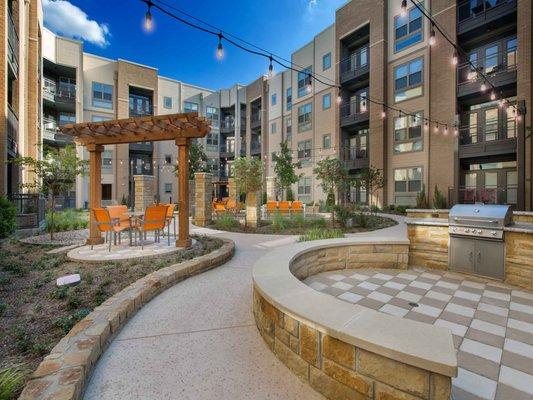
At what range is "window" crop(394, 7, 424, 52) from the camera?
1723 centimetres

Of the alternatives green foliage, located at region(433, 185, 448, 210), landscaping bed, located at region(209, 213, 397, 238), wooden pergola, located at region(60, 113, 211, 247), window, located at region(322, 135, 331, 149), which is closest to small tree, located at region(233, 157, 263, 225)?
landscaping bed, located at region(209, 213, 397, 238)

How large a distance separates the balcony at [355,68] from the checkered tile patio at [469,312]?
18.9 meters

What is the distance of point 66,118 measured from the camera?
2530cm

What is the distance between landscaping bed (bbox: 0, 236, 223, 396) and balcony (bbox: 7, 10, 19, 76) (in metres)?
8.84

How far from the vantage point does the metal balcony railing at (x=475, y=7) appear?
14.0 m

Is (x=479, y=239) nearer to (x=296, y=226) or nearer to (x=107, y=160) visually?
(x=296, y=226)

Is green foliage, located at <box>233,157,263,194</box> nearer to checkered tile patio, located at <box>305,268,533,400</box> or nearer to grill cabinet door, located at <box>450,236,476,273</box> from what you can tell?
checkered tile patio, located at <box>305,268,533,400</box>

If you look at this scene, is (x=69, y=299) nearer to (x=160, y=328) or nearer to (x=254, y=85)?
(x=160, y=328)

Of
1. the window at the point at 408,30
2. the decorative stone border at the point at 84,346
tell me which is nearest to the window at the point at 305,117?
the window at the point at 408,30

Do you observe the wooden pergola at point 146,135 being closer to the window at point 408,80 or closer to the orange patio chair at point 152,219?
the orange patio chair at point 152,219

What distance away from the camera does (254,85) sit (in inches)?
1275

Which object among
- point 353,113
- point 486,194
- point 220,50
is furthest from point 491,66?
point 220,50

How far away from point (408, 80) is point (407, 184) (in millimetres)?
6950

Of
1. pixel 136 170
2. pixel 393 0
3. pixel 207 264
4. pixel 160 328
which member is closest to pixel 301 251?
pixel 207 264
